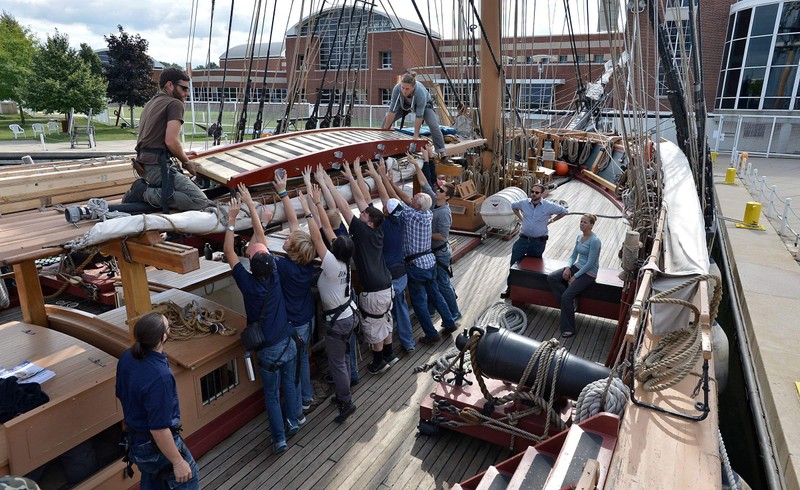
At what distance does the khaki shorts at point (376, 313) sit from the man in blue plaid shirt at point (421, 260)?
653 mm

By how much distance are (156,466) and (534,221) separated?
4600mm

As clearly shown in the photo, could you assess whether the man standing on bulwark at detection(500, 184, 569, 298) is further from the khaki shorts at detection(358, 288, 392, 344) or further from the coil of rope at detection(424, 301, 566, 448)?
the coil of rope at detection(424, 301, 566, 448)

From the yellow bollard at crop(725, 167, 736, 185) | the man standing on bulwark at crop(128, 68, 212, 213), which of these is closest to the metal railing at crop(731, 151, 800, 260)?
the yellow bollard at crop(725, 167, 736, 185)

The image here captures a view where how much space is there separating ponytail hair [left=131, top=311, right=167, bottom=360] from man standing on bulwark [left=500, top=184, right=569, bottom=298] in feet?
13.7

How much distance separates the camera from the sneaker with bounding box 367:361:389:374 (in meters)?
4.50

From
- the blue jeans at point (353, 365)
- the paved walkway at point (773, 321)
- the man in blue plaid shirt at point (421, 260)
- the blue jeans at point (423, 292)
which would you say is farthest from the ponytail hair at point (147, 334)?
the paved walkway at point (773, 321)

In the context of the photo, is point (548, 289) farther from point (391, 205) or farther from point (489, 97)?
point (489, 97)

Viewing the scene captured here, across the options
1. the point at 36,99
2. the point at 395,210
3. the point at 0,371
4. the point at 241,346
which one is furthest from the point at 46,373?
the point at 36,99

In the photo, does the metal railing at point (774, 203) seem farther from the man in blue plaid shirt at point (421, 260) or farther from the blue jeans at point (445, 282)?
the man in blue plaid shirt at point (421, 260)

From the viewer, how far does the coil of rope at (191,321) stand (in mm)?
3648

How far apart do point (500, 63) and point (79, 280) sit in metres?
7.42

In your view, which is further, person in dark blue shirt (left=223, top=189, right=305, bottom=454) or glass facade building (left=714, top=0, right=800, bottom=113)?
glass facade building (left=714, top=0, right=800, bottom=113)

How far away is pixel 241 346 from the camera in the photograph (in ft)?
12.2

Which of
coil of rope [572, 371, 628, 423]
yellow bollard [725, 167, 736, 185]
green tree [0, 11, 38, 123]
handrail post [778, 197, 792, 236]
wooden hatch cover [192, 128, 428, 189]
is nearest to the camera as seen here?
coil of rope [572, 371, 628, 423]
